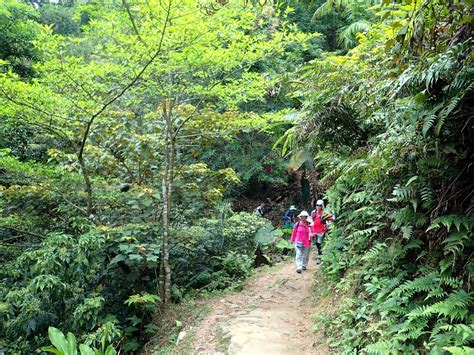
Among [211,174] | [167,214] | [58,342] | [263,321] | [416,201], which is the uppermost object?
[211,174]

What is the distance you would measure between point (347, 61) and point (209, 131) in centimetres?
285

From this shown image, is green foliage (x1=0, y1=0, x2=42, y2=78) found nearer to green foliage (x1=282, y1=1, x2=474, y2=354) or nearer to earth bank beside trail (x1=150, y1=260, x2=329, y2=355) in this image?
earth bank beside trail (x1=150, y1=260, x2=329, y2=355)

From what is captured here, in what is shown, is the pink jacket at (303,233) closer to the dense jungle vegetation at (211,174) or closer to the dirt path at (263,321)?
the dirt path at (263,321)

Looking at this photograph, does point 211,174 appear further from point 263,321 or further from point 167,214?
point 263,321

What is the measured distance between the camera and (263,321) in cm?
574

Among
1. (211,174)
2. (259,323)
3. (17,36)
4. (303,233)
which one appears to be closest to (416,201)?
(259,323)

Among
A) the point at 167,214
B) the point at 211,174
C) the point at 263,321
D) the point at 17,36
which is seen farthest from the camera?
the point at 17,36

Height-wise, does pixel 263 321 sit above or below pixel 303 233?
below

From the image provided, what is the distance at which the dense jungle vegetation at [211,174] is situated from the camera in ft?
11.3

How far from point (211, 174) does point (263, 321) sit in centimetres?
321

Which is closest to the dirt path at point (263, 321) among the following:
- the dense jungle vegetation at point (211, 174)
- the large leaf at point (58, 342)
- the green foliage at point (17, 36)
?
the dense jungle vegetation at point (211, 174)

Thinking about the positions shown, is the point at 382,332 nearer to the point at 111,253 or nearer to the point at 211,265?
the point at 111,253

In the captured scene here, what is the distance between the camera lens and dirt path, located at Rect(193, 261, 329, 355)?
4.91 meters

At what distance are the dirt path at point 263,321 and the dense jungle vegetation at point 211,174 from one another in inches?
18.5
